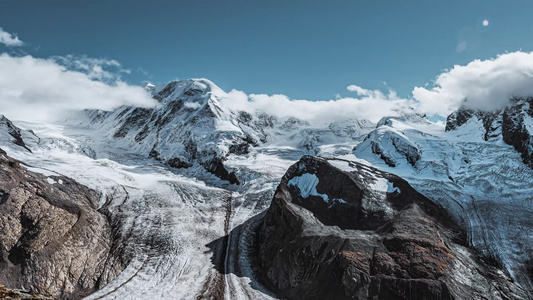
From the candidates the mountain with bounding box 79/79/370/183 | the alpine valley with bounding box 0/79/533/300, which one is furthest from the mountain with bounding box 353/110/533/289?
the mountain with bounding box 79/79/370/183

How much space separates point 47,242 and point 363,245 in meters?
34.9

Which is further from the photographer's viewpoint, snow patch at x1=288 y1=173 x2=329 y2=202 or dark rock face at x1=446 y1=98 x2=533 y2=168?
dark rock face at x1=446 y1=98 x2=533 y2=168

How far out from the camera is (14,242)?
104 feet

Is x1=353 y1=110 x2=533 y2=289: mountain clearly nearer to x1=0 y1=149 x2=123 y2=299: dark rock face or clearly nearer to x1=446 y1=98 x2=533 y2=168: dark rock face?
x1=446 y1=98 x2=533 y2=168: dark rock face

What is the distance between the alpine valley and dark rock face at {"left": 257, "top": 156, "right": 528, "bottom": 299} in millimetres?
144

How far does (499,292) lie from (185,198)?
50.0 m

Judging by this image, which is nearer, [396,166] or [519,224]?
[519,224]

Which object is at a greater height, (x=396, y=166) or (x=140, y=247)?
(x=396, y=166)

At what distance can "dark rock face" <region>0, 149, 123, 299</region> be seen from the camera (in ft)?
101

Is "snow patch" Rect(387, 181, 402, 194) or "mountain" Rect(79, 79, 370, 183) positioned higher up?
"mountain" Rect(79, 79, 370, 183)

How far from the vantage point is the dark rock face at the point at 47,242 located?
1211 inches

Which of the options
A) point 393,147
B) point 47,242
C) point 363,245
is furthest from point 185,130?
point 363,245

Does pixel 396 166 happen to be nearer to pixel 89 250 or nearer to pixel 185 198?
pixel 185 198

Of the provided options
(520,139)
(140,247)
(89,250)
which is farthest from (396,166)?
(89,250)
